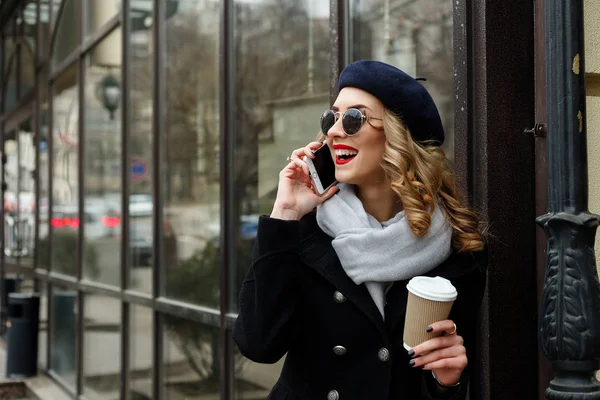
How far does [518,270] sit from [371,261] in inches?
34.7

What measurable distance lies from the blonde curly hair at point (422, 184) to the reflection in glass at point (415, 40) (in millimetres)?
982

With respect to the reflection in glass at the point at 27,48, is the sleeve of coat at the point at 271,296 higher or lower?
lower

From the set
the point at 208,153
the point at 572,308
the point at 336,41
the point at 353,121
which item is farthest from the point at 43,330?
the point at 572,308

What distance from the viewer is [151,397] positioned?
21.1 feet

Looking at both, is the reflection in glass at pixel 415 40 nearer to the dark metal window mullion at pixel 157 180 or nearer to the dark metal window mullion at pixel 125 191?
the dark metal window mullion at pixel 157 180

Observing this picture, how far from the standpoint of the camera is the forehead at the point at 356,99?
247 centimetres

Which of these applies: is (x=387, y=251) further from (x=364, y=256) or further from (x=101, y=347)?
(x=101, y=347)

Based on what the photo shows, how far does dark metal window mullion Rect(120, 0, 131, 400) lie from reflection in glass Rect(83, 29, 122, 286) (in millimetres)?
239

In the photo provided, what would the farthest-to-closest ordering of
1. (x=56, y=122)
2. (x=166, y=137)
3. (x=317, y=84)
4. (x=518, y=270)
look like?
(x=56, y=122)
(x=166, y=137)
(x=317, y=84)
(x=518, y=270)

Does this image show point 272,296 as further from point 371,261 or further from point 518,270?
point 518,270

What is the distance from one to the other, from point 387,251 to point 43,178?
924 centimetres

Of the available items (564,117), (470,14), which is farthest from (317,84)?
(564,117)

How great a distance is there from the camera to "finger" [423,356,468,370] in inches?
84.4

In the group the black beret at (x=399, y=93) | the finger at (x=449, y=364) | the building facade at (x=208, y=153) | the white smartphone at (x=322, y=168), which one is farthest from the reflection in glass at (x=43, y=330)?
the finger at (x=449, y=364)
